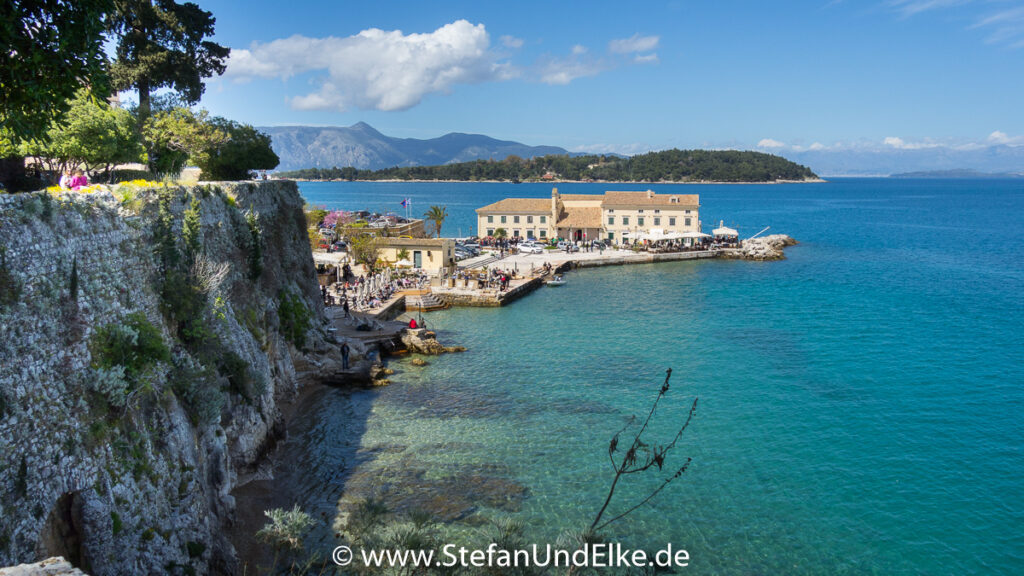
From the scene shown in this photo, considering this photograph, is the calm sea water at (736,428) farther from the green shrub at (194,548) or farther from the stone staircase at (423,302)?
the green shrub at (194,548)

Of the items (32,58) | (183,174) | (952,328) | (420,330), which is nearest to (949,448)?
(952,328)

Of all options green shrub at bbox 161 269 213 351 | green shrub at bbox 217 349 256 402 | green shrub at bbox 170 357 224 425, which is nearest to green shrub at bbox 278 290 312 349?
green shrub at bbox 217 349 256 402

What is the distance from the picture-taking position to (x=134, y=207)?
1353cm

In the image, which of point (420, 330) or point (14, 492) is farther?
point (420, 330)

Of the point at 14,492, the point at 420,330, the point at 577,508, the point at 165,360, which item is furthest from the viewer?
the point at 420,330

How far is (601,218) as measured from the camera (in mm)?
72312

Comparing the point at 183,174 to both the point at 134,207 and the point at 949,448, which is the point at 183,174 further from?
the point at 949,448

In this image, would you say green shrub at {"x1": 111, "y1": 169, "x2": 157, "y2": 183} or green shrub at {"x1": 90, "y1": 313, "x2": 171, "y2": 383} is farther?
green shrub at {"x1": 111, "y1": 169, "x2": 157, "y2": 183}

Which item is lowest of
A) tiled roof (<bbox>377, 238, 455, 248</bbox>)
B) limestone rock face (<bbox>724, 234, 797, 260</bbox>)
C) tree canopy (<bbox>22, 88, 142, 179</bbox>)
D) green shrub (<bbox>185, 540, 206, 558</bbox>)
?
green shrub (<bbox>185, 540, 206, 558</bbox>)

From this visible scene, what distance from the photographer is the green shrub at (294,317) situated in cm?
2439

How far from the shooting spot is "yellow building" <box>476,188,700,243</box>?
231 feet

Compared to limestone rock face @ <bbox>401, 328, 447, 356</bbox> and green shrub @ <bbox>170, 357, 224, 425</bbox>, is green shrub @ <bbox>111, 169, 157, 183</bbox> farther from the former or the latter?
limestone rock face @ <bbox>401, 328, 447, 356</bbox>

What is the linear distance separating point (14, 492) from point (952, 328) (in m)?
42.2

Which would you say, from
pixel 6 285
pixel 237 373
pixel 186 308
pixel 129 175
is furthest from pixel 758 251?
pixel 6 285
